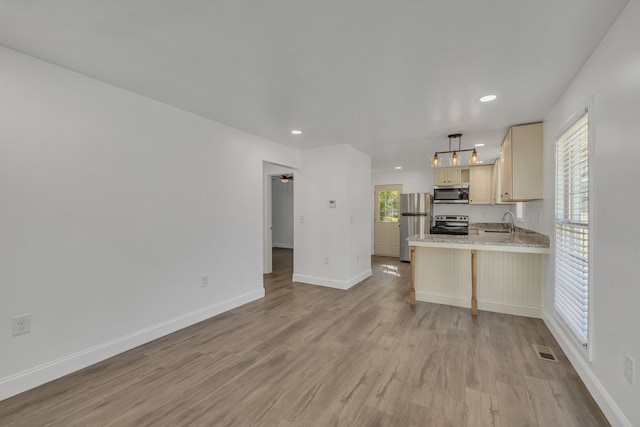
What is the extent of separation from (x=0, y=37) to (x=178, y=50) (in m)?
1.11

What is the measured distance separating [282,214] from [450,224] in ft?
17.6

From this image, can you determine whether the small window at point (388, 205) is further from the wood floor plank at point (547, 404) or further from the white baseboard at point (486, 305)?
the wood floor plank at point (547, 404)

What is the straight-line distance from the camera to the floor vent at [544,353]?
2486 millimetres

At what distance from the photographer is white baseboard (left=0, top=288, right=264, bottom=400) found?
200 centimetres

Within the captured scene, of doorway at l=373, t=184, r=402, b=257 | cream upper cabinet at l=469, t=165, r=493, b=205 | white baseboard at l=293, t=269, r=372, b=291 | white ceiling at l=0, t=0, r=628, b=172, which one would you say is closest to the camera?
Answer: white ceiling at l=0, t=0, r=628, b=172

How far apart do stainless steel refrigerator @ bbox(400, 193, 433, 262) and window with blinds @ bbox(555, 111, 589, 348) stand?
413 centimetres

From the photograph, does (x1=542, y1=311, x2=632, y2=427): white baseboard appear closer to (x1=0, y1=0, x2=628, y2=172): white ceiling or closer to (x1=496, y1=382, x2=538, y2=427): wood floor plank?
(x1=496, y1=382, x2=538, y2=427): wood floor plank

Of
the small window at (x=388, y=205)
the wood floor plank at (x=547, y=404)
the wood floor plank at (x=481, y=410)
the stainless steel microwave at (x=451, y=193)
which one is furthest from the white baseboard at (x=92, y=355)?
the stainless steel microwave at (x=451, y=193)

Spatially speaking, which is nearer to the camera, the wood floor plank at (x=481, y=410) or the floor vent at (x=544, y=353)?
the wood floor plank at (x=481, y=410)

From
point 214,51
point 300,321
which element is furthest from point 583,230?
point 214,51

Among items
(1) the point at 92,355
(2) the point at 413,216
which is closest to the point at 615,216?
(1) the point at 92,355

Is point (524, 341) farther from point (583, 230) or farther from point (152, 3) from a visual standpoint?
point (152, 3)

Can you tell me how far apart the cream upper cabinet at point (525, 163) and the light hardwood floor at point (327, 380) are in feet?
5.08

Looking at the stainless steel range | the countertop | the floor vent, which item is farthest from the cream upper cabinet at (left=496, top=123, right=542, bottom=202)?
the stainless steel range
